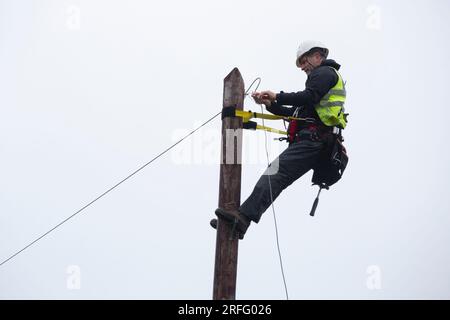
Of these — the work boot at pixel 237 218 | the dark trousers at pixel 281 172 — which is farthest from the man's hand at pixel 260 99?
the work boot at pixel 237 218

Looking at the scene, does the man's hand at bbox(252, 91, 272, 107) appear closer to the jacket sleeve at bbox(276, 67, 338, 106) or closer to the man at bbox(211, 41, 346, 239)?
the man at bbox(211, 41, 346, 239)

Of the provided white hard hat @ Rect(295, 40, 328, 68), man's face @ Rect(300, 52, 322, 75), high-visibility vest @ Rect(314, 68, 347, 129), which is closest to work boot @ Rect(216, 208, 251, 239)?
high-visibility vest @ Rect(314, 68, 347, 129)

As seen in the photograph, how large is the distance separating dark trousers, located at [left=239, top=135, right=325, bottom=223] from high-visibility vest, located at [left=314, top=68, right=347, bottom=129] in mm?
260

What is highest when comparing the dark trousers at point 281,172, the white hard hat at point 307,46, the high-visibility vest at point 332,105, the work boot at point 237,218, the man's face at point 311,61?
the white hard hat at point 307,46

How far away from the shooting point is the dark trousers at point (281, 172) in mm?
6551

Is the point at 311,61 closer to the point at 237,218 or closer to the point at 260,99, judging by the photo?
the point at 260,99

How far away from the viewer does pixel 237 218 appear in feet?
21.4

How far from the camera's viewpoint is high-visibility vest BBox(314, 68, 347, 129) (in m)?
A: 6.89

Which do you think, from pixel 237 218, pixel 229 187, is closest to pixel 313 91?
pixel 229 187

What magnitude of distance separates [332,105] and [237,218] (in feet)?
Result: 5.06

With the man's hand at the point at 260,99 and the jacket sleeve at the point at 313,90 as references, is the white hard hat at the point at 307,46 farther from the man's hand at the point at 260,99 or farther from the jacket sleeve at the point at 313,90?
the man's hand at the point at 260,99

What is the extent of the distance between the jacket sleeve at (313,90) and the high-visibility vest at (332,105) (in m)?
0.08

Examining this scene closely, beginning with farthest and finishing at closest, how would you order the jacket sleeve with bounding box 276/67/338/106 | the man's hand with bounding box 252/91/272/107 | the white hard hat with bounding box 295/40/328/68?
the white hard hat with bounding box 295/40/328/68, the man's hand with bounding box 252/91/272/107, the jacket sleeve with bounding box 276/67/338/106
